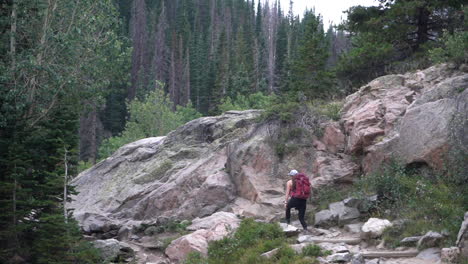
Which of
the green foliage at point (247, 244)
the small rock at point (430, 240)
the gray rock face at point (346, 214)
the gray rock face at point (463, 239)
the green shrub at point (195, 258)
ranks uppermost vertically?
the gray rock face at point (463, 239)

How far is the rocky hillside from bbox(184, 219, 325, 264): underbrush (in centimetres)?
158

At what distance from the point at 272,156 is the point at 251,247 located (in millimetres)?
4464

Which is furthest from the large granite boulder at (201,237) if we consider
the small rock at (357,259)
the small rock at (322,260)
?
the small rock at (357,259)

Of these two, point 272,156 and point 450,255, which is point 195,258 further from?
point 450,255

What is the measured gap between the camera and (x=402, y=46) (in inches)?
752

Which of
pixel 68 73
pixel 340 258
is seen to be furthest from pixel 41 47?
pixel 340 258

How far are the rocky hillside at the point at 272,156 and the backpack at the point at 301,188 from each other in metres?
1.53

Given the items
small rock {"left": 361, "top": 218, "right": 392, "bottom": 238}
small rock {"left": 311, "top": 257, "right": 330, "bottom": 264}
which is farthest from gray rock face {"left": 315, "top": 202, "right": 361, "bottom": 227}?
small rock {"left": 311, "top": 257, "right": 330, "bottom": 264}

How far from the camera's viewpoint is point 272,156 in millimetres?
15766

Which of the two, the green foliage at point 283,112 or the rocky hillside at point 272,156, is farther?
the green foliage at point 283,112

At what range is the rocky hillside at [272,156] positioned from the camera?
12.9m

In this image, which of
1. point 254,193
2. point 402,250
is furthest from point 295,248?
point 254,193

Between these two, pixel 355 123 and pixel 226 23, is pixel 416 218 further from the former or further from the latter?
pixel 226 23

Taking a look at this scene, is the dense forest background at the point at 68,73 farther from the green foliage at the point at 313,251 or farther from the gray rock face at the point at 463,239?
the gray rock face at the point at 463,239
